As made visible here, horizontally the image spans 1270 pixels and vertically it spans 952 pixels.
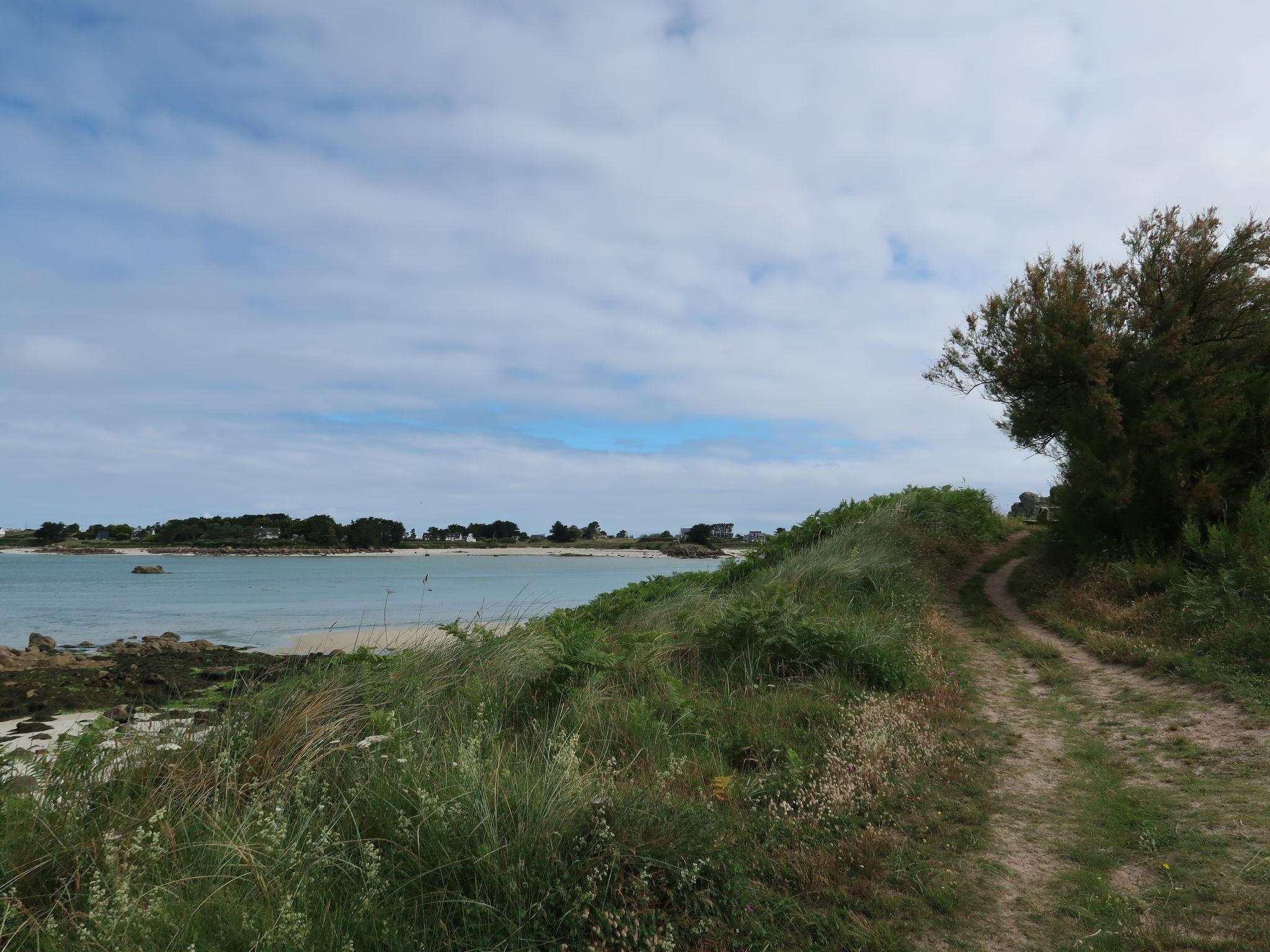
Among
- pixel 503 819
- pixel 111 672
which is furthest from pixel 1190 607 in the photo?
pixel 111 672

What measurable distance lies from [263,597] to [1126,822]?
40.5 metres

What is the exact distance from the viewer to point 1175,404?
12859 mm

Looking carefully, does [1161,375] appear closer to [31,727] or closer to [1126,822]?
[1126,822]

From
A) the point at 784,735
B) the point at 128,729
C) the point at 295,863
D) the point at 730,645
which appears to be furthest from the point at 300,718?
the point at 730,645

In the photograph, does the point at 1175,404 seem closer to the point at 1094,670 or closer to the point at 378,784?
the point at 1094,670

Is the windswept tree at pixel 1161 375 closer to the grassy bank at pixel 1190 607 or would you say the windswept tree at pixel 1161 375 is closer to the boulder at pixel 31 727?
the grassy bank at pixel 1190 607

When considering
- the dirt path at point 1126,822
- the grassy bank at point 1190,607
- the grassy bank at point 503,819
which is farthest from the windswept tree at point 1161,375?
the grassy bank at point 503,819

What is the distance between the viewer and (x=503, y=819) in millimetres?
3812

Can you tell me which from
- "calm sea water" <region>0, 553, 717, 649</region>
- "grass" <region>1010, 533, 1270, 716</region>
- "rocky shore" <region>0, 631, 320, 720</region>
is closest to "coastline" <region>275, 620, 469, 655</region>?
"calm sea water" <region>0, 553, 717, 649</region>

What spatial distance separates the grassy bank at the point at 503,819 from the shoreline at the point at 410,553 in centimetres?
8475

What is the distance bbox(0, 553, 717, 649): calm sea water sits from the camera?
2439cm

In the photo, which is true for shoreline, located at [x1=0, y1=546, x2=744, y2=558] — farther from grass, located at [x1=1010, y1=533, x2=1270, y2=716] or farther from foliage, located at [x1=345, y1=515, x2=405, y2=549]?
grass, located at [x1=1010, y1=533, x2=1270, y2=716]

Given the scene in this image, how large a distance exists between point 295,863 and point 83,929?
826 mm

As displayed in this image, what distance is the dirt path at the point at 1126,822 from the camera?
12.4 feet
